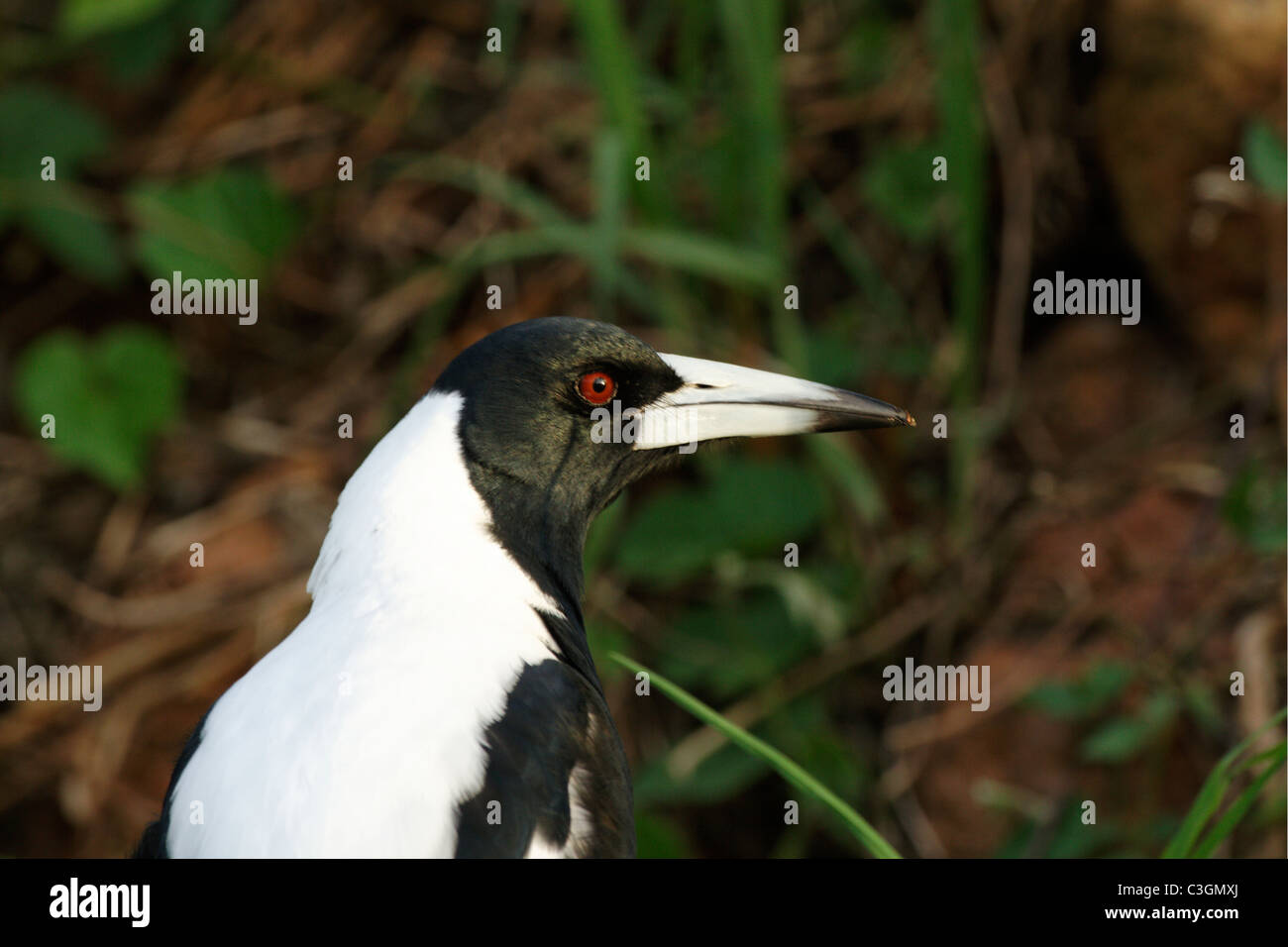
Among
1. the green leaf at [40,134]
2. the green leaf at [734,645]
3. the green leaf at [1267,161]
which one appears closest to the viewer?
the green leaf at [1267,161]

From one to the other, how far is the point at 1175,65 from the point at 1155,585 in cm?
92

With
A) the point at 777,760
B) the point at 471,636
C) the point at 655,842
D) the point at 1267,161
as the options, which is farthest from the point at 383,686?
the point at 1267,161

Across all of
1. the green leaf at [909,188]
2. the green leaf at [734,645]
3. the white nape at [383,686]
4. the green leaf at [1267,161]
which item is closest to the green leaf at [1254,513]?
the green leaf at [1267,161]

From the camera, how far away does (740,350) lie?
8.06 ft

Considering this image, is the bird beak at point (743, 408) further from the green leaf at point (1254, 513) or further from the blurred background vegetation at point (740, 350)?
the green leaf at point (1254, 513)

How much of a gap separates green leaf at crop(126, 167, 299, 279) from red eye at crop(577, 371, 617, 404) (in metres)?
1.52

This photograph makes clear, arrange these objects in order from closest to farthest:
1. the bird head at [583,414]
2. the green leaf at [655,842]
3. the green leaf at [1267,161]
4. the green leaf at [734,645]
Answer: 1. the bird head at [583,414]
2. the green leaf at [1267,161]
3. the green leaf at [655,842]
4. the green leaf at [734,645]

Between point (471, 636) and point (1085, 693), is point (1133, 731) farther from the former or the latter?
point (471, 636)

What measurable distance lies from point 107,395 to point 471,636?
69.4 inches

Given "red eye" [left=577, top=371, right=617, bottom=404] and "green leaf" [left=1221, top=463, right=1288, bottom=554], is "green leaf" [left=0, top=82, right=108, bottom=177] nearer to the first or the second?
"red eye" [left=577, top=371, right=617, bottom=404]

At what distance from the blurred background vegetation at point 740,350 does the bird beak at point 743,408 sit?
463 mm

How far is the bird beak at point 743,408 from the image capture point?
1.52 m
